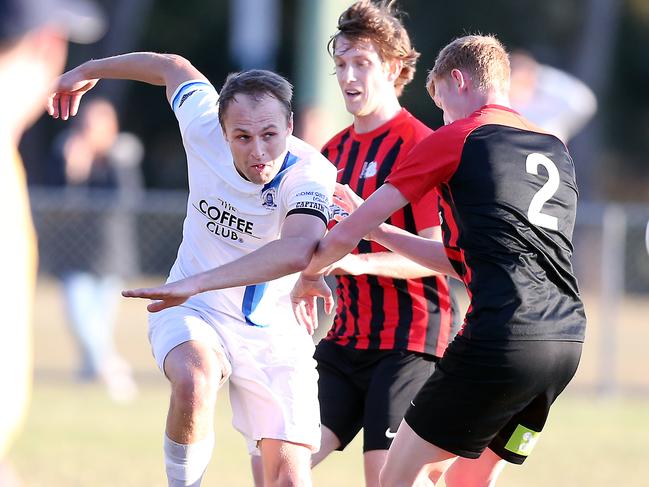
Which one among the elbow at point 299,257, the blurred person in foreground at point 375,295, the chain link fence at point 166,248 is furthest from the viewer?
the chain link fence at point 166,248

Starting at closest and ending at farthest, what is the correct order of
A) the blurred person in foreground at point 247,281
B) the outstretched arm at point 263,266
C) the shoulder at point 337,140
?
the outstretched arm at point 263,266 → the blurred person in foreground at point 247,281 → the shoulder at point 337,140

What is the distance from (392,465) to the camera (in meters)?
4.52

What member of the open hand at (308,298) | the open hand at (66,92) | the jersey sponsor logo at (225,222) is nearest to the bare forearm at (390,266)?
the open hand at (308,298)

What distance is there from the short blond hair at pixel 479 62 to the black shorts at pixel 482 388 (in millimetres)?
996

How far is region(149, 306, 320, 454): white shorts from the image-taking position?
4.74 metres

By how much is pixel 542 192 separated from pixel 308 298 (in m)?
1.03

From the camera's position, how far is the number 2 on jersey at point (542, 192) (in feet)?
14.6

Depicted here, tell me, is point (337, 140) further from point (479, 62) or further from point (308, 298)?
point (479, 62)

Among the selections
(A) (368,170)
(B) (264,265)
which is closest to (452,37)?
(A) (368,170)

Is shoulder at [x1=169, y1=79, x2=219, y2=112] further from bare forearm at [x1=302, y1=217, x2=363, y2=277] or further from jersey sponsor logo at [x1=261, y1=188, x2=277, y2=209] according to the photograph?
bare forearm at [x1=302, y1=217, x2=363, y2=277]

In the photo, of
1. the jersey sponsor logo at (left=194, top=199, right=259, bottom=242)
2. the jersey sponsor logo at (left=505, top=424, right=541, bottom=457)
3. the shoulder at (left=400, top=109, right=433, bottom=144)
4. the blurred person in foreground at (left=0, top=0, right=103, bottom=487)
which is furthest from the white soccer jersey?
the blurred person in foreground at (left=0, top=0, right=103, bottom=487)

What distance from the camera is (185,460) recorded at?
4.59 meters

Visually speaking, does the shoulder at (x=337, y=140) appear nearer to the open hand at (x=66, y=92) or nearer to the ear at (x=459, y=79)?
the ear at (x=459, y=79)

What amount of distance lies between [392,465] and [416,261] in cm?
84
